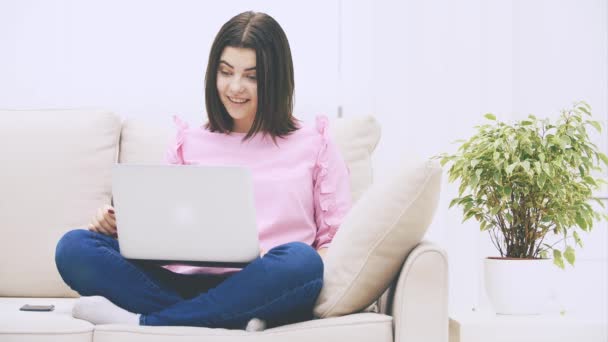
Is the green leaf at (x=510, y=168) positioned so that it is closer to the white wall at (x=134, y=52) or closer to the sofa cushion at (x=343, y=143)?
the sofa cushion at (x=343, y=143)

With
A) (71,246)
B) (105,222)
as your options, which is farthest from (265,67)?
(71,246)

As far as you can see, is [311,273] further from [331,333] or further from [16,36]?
[16,36]

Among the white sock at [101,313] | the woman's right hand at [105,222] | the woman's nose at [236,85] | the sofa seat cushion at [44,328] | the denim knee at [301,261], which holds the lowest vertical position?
the sofa seat cushion at [44,328]

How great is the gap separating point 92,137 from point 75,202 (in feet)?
0.64

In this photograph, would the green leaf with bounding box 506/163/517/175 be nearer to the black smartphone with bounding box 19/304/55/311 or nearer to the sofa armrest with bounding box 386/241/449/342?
the sofa armrest with bounding box 386/241/449/342

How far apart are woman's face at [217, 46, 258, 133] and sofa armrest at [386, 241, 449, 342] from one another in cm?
69

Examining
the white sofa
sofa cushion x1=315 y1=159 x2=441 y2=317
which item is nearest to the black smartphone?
the white sofa

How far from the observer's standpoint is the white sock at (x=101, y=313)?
4.98ft

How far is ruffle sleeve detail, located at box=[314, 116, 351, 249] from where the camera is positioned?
6.23 ft

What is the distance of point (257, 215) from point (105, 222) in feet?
1.22

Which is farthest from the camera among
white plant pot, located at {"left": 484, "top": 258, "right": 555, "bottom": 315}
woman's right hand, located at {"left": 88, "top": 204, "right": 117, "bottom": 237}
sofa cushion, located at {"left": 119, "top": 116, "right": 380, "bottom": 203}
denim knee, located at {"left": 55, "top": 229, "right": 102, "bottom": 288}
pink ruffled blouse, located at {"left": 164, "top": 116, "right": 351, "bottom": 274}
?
sofa cushion, located at {"left": 119, "top": 116, "right": 380, "bottom": 203}

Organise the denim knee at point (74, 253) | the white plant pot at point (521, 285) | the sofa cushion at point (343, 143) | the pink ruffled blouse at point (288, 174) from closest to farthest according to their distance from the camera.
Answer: the denim knee at point (74, 253), the pink ruffled blouse at point (288, 174), the white plant pot at point (521, 285), the sofa cushion at point (343, 143)

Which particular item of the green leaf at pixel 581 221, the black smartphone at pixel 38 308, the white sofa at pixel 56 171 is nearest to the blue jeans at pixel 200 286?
the black smartphone at pixel 38 308

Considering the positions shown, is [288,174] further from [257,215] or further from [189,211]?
[189,211]
